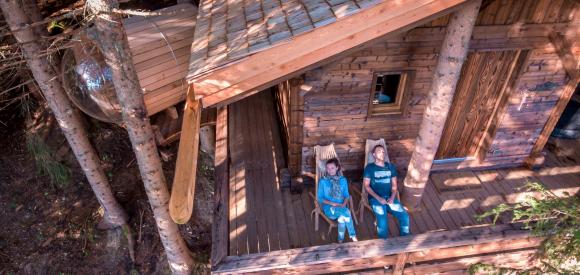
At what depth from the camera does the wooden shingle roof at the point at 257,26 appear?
363 cm

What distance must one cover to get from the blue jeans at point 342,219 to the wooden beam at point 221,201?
166 cm

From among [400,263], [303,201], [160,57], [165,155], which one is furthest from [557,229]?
[165,155]

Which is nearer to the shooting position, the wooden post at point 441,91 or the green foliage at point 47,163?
the wooden post at point 441,91

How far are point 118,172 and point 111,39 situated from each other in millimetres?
6951

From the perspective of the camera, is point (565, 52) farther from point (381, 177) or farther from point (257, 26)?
point (257, 26)

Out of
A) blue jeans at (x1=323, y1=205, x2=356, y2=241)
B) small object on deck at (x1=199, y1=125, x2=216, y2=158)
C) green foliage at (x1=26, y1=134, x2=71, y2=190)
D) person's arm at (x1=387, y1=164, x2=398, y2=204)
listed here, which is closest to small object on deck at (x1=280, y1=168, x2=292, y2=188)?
blue jeans at (x1=323, y1=205, x2=356, y2=241)

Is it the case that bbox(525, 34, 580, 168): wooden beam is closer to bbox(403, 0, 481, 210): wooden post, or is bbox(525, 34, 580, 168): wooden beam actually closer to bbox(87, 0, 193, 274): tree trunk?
bbox(403, 0, 481, 210): wooden post

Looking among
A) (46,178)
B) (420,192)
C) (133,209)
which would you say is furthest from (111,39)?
(46,178)

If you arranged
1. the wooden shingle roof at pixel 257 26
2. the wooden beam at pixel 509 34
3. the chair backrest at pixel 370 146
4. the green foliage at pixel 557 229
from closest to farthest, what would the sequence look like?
the green foliage at pixel 557 229 < the wooden shingle roof at pixel 257 26 < the wooden beam at pixel 509 34 < the chair backrest at pixel 370 146

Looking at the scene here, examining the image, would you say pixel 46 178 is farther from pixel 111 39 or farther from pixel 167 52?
pixel 111 39

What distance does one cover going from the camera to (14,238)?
8.73 m

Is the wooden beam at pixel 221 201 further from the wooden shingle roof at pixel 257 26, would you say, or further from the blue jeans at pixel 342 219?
the wooden shingle roof at pixel 257 26

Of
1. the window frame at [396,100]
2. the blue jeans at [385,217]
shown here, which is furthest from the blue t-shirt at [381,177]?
the window frame at [396,100]

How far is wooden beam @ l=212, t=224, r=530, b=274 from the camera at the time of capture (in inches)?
177
